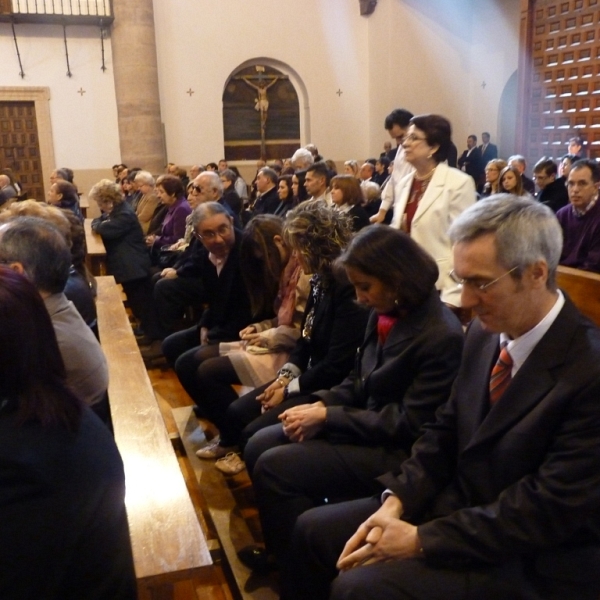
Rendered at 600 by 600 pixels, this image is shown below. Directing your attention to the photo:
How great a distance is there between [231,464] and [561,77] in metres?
7.99

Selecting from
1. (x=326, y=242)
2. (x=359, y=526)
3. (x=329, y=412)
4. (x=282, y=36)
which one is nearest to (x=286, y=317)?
(x=326, y=242)

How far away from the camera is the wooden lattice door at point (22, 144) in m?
11.9

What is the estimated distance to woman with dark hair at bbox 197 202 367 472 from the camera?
8.55 ft

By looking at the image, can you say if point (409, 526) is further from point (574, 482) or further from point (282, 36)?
point (282, 36)

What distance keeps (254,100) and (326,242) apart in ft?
36.6

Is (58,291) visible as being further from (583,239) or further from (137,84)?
(137,84)

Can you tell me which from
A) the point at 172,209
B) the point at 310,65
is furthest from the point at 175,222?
the point at 310,65

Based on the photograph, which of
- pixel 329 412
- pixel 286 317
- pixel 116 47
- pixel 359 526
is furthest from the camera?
pixel 116 47

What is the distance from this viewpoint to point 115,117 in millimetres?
12156

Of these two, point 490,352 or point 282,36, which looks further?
point 282,36

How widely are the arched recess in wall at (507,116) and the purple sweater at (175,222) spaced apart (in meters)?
8.73

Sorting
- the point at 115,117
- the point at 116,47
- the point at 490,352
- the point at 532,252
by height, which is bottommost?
the point at 490,352

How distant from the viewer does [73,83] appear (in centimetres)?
1192

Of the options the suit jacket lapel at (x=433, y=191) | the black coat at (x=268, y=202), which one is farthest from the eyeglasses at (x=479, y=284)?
the black coat at (x=268, y=202)
